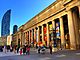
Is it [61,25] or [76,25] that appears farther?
[61,25]

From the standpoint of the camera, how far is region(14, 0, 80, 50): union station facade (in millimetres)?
42162

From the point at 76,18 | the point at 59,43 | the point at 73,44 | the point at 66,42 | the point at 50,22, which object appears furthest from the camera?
the point at 50,22

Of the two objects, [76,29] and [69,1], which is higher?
[69,1]

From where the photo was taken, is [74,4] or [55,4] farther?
[55,4]

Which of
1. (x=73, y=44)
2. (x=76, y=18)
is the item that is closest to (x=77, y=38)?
(x=73, y=44)

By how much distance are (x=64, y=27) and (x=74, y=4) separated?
16299 millimetres

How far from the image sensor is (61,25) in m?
54.9

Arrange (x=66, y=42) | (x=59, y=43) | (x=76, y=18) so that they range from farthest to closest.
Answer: (x=59, y=43)
(x=66, y=42)
(x=76, y=18)

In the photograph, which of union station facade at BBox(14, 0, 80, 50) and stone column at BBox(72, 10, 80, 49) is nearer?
stone column at BBox(72, 10, 80, 49)

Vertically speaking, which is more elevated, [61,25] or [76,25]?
[61,25]

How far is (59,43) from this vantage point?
185 feet

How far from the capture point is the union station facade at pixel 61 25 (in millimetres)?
42162

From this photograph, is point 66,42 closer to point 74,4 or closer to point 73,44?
point 73,44

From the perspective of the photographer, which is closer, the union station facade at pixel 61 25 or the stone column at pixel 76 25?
the stone column at pixel 76 25
